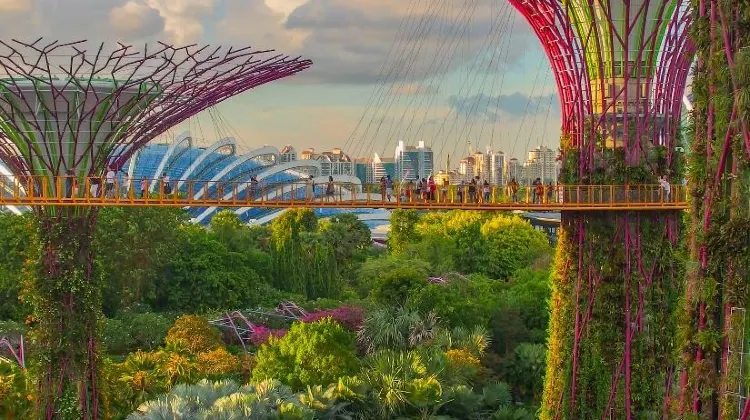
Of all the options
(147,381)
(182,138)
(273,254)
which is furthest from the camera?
(182,138)

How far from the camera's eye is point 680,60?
2498cm

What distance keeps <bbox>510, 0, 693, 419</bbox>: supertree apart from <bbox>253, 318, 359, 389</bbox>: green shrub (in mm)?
7253

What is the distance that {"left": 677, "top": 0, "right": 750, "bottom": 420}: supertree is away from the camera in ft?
47.3

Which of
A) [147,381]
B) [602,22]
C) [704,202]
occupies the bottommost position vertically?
[147,381]

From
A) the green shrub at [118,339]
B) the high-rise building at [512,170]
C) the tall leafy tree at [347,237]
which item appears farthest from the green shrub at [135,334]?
the tall leafy tree at [347,237]

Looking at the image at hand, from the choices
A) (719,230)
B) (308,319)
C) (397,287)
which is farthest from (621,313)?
(308,319)

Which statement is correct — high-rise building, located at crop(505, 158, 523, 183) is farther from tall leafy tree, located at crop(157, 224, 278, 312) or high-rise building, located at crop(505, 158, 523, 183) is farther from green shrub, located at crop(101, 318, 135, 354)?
green shrub, located at crop(101, 318, 135, 354)

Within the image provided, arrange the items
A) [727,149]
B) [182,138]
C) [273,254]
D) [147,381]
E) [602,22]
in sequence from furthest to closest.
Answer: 1. [182,138]
2. [273,254]
3. [147,381]
4. [602,22]
5. [727,149]

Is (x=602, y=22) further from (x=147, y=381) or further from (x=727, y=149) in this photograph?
(x=147, y=381)

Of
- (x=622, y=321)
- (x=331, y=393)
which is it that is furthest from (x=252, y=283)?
(x=622, y=321)

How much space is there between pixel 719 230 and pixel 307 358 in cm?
1735

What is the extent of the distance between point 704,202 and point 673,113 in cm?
1073

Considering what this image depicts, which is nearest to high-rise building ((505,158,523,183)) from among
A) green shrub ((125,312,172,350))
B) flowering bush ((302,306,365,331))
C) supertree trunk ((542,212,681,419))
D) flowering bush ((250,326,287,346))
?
supertree trunk ((542,212,681,419))

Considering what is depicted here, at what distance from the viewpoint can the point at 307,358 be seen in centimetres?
3052
